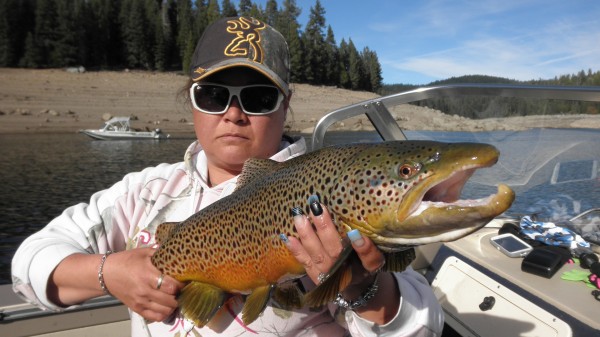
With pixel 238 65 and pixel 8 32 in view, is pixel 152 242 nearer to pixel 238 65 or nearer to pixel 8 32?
pixel 238 65

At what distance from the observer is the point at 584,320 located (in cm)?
276

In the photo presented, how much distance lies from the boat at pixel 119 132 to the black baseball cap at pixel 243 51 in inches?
1557

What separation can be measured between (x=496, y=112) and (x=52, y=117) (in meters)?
47.7

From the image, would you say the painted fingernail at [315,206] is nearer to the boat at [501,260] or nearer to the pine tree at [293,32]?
the boat at [501,260]

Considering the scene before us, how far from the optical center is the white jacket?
6.98ft

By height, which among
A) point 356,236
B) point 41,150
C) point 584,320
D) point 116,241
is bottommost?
point 41,150

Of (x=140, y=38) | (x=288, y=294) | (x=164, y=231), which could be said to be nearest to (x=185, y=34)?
(x=140, y=38)

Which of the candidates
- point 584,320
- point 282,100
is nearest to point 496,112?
point 584,320

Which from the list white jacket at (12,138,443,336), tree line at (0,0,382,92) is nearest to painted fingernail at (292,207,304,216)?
white jacket at (12,138,443,336)

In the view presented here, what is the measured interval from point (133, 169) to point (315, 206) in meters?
24.8

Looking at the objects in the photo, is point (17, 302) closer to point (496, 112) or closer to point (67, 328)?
point (67, 328)

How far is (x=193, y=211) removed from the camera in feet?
9.22

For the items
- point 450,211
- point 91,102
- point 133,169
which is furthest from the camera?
point 91,102

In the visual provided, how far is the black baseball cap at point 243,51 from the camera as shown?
264 cm
